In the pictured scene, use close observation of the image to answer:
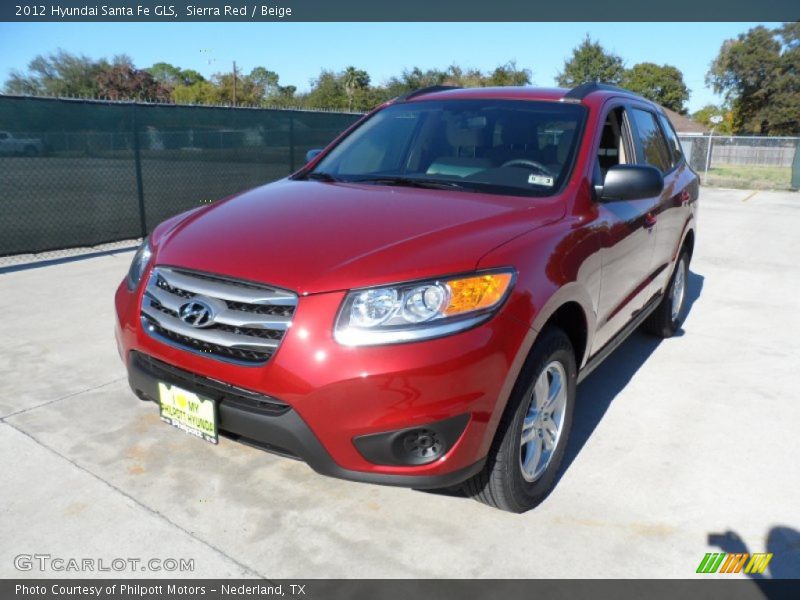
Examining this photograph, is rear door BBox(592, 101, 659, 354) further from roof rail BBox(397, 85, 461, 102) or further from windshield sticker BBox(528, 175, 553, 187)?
roof rail BBox(397, 85, 461, 102)

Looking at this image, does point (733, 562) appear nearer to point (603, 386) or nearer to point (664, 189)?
point (603, 386)

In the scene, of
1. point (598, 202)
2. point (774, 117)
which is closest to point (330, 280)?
point (598, 202)

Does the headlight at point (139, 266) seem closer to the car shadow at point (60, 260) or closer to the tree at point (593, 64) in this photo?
the car shadow at point (60, 260)

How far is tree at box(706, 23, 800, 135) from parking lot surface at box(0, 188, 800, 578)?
58.1 meters

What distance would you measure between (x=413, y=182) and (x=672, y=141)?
297cm

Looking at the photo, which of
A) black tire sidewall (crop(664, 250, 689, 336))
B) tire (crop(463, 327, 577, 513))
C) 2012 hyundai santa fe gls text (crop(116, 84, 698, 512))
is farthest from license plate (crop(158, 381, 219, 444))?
black tire sidewall (crop(664, 250, 689, 336))

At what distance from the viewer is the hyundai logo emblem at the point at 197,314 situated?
2.42 m

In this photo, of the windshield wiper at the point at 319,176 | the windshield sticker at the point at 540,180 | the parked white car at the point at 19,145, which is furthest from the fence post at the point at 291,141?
the windshield sticker at the point at 540,180

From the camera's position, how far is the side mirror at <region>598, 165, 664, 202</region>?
3.09 metres

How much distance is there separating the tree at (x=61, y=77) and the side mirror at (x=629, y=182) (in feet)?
168

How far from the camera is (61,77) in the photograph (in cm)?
5312

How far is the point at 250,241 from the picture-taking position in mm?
2627
